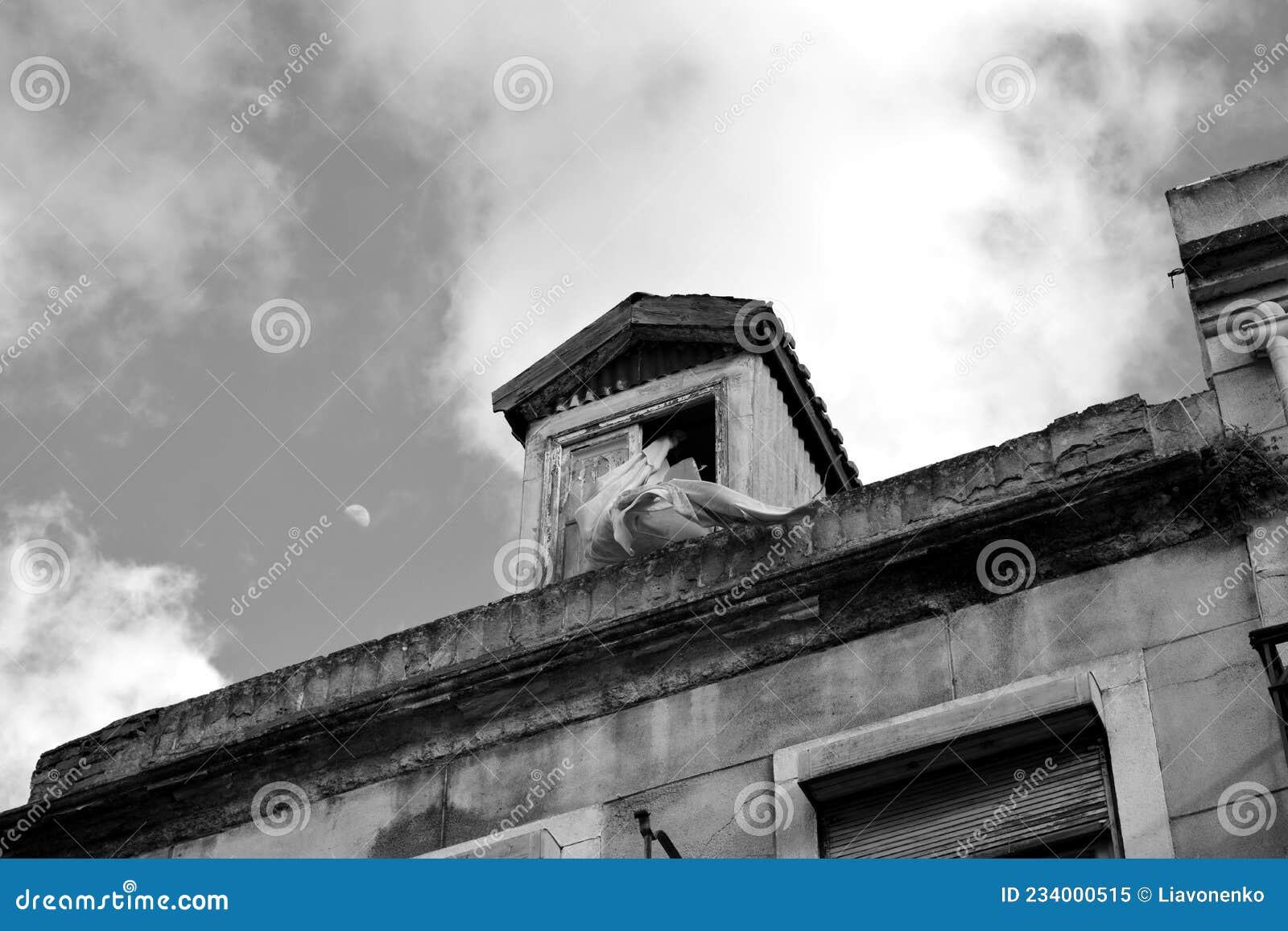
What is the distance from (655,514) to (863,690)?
198 cm

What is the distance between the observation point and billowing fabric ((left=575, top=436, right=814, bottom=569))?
12.5 m

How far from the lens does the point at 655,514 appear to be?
42.1 ft

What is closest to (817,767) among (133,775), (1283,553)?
(1283,553)

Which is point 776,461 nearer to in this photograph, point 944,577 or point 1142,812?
point 944,577

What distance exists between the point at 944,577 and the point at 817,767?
4.02ft

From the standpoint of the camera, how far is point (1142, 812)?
9992 millimetres

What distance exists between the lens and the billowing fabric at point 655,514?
12.5 metres

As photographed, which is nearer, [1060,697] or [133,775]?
[1060,697]

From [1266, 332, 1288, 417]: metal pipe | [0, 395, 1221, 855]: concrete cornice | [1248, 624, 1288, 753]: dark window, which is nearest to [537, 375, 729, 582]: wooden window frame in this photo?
[0, 395, 1221, 855]: concrete cornice

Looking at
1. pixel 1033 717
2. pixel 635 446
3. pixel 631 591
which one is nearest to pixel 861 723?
pixel 1033 717

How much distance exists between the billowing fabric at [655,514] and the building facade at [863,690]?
0.29 m

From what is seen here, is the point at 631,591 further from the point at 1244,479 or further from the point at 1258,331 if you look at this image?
the point at 1258,331

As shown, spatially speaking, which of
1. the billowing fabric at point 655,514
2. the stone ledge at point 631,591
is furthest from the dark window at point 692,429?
the stone ledge at point 631,591

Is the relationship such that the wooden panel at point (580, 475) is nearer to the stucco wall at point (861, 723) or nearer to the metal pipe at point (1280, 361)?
the stucco wall at point (861, 723)
